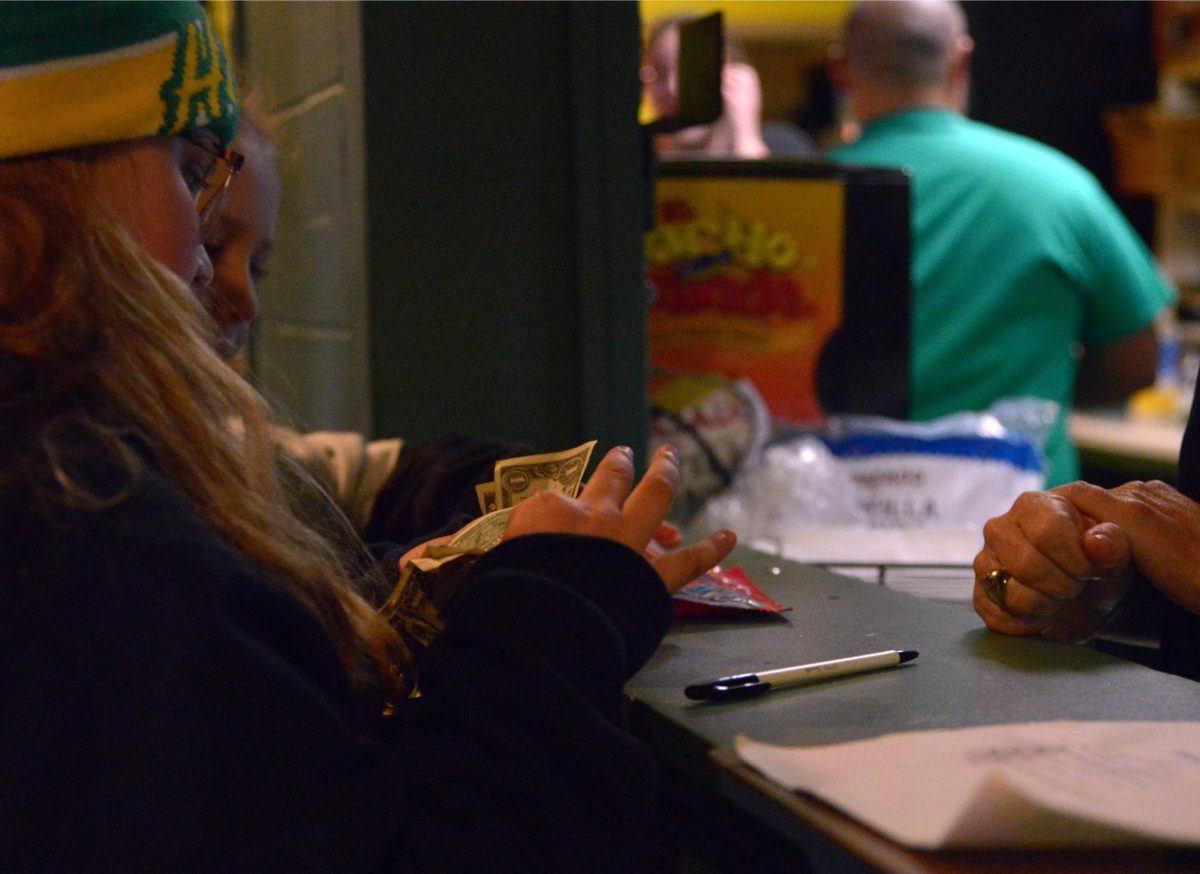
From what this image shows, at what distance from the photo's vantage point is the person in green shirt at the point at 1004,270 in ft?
7.64

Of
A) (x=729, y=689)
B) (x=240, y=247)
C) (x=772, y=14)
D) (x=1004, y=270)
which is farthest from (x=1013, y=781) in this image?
(x=772, y=14)

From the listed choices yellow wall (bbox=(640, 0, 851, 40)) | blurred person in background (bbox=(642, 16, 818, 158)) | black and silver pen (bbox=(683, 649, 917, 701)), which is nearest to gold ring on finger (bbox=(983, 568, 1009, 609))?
black and silver pen (bbox=(683, 649, 917, 701))

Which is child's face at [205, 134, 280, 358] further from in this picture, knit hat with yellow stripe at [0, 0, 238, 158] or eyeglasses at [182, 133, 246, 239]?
knit hat with yellow stripe at [0, 0, 238, 158]

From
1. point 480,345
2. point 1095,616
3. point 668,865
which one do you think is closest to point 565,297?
point 480,345

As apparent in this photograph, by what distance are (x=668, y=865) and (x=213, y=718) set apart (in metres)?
0.33

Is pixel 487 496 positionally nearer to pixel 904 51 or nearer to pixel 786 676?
pixel 786 676

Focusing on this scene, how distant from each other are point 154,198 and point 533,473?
1.13 ft

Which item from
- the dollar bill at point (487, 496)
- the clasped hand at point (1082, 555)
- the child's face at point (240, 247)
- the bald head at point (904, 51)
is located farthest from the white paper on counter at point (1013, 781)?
the bald head at point (904, 51)

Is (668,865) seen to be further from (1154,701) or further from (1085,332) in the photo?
(1085,332)

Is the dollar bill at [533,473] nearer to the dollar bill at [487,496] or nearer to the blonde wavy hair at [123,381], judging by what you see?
the dollar bill at [487,496]

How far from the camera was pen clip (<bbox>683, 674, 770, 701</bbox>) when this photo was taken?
0.78 meters

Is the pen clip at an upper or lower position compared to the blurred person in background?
lower

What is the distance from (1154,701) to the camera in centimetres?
78

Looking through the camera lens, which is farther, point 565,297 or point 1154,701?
point 565,297
